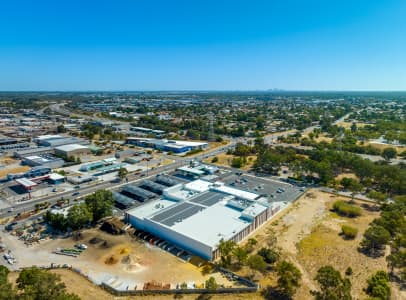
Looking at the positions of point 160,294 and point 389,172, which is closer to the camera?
point 160,294

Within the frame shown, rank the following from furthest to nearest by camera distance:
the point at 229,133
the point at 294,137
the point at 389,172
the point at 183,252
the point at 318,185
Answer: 1. the point at 229,133
2. the point at 294,137
3. the point at 318,185
4. the point at 389,172
5. the point at 183,252

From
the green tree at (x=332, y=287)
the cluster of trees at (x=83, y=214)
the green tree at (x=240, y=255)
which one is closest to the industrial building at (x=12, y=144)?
the cluster of trees at (x=83, y=214)

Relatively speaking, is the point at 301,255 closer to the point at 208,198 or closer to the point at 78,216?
the point at 208,198

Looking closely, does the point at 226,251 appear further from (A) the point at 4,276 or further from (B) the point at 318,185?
(B) the point at 318,185

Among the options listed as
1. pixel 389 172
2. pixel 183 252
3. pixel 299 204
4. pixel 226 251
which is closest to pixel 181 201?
pixel 183 252

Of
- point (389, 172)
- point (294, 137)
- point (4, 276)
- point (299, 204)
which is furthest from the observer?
point (294, 137)

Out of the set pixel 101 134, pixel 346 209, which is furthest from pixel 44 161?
pixel 346 209

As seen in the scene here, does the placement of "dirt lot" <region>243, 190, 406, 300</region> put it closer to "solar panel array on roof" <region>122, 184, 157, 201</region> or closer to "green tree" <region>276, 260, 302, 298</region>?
"green tree" <region>276, 260, 302, 298</region>
